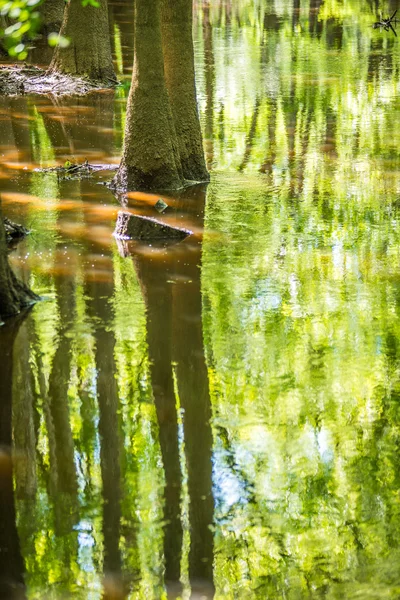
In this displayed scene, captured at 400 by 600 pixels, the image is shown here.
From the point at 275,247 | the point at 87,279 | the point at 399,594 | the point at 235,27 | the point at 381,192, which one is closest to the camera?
the point at 399,594

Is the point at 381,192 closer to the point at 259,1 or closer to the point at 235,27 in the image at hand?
the point at 235,27

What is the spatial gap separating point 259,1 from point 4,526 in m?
49.1

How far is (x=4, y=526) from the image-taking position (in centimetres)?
587

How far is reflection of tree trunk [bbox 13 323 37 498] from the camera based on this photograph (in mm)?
6387

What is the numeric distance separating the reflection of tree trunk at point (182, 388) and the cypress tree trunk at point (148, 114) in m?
2.23

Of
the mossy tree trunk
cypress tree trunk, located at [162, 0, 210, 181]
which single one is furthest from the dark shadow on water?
cypress tree trunk, located at [162, 0, 210, 181]

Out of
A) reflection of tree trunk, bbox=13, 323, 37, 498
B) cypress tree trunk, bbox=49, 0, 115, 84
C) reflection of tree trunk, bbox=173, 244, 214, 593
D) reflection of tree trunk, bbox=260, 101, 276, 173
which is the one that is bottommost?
reflection of tree trunk, bbox=173, 244, 214, 593

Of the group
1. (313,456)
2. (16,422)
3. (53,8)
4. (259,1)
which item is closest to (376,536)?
(313,456)

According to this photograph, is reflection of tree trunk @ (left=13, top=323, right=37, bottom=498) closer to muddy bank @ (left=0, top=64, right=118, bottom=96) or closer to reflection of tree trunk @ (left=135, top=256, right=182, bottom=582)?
reflection of tree trunk @ (left=135, top=256, right=182, bottom=582)

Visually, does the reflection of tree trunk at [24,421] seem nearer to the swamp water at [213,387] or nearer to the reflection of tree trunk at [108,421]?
the swamp water at [213,387]

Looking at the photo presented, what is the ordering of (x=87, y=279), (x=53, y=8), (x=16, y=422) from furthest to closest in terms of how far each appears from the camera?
(x=53, y=8), (x=87, y=279), (x=16, y=422)

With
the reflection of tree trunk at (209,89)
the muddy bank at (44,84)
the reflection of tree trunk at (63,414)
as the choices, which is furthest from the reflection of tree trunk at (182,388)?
the muddy bank at (44,84)

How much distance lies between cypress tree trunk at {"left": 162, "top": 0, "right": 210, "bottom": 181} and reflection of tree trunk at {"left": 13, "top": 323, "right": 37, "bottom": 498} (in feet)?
20.0

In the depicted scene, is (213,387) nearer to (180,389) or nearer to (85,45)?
(180,389)
